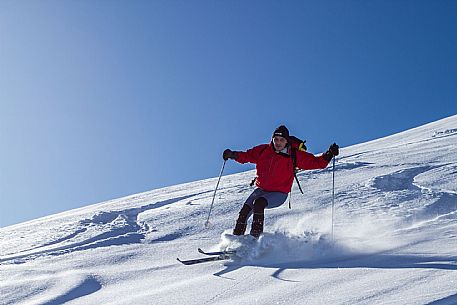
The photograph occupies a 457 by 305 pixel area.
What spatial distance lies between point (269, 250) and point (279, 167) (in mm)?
1552

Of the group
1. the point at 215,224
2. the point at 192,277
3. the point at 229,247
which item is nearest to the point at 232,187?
the point at 215,224

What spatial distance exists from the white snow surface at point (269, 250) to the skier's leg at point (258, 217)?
0.15m

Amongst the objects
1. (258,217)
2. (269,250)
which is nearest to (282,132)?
(258,217)

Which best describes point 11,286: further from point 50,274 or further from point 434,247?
point 434,247

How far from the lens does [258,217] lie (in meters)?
6.04

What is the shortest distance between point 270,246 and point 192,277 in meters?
1.15

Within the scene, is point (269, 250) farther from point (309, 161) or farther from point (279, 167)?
point (309, 161)

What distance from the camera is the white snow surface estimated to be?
12.3 ft

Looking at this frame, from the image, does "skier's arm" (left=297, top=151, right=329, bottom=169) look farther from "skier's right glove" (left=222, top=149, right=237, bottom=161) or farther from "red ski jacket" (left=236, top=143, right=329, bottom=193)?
"skier's right glove" (left=222, top=149, right=237, bottom=161)

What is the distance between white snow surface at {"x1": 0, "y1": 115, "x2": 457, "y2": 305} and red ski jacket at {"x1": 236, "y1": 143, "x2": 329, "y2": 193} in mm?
637

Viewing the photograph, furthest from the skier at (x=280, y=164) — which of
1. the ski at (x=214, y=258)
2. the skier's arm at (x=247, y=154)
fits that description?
the ski at (x=214, y=258)

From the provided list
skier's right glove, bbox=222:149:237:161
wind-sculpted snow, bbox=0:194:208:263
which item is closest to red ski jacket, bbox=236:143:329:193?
skier's right glove, bbox=222:149:237:161

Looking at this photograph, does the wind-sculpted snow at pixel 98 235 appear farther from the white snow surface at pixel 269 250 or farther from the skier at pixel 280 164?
the skier at pixel 280 164

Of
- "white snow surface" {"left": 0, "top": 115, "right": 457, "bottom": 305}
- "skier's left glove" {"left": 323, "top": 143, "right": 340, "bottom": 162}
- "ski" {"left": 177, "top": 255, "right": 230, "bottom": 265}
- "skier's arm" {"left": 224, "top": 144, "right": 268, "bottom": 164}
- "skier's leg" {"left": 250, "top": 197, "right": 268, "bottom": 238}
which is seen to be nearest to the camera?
"white snow surface" {"left": 0, "top": 115, "right": 457, "bottom": 305}
